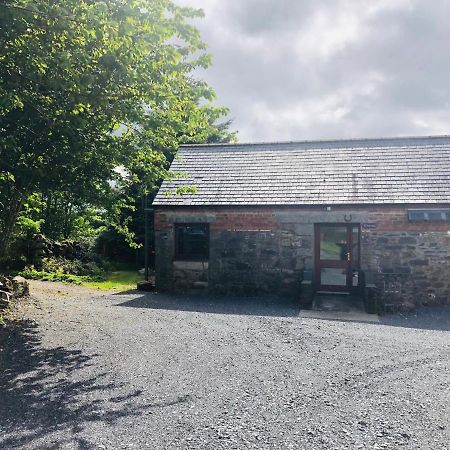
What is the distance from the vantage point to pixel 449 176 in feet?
42.5

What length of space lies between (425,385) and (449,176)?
9.16 meters

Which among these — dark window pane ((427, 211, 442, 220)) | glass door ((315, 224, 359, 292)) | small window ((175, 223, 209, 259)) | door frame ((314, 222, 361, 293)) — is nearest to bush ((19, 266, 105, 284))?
small window ((175, 223, 209, 259))

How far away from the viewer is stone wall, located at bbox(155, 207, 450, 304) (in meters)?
12.1

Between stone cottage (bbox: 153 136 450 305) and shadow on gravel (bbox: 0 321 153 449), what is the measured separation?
7289mm

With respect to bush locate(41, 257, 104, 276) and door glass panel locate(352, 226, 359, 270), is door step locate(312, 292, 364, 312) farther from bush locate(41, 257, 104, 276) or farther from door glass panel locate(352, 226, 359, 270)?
bush locate(41, 257, 104, 276)

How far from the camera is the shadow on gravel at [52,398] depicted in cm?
421

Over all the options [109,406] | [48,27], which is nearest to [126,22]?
[48,27]

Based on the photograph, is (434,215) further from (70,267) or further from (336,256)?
(70,267)

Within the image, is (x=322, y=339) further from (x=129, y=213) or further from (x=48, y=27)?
(x=129, y=213)

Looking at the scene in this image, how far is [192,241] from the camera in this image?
553 inches

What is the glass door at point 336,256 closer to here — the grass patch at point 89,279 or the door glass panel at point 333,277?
the door glass panel at point 333,277

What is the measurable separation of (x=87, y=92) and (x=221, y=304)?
7.38 metres

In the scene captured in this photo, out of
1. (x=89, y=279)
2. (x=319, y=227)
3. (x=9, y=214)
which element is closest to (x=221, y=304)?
(x=319, y=227)

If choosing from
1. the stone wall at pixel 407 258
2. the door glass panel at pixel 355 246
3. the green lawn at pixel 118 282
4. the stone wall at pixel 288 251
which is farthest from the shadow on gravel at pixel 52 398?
the green lawn at pixel 118 282
